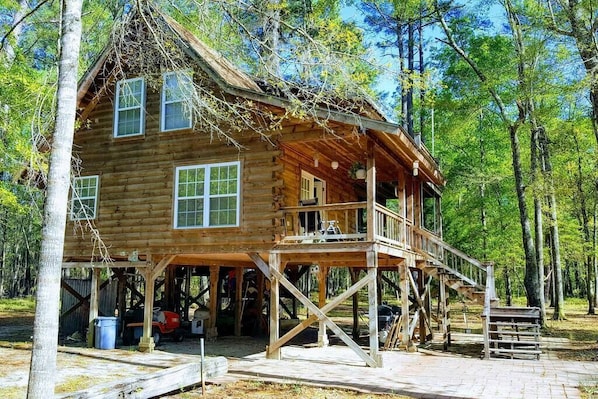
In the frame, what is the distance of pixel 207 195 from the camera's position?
43.6 feet

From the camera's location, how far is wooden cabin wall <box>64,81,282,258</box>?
41.4ft

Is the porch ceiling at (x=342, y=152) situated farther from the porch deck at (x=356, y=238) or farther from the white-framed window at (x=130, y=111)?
the white-framed window at (x=130, y=111)

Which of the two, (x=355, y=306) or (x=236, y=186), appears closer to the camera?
(x=236, y=186)

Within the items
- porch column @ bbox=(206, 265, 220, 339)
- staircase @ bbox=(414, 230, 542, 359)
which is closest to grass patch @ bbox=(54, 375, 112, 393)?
porch column @ bbox=(206, 265, 220, 339)

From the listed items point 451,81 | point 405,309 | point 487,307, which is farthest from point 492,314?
point 451,81

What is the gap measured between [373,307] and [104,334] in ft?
25.0

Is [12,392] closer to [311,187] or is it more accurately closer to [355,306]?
[311,187]

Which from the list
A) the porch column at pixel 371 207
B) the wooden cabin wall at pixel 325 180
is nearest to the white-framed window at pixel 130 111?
the wooden cabin wall at pixel 325 180

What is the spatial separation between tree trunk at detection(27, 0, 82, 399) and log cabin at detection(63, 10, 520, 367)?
468 cm

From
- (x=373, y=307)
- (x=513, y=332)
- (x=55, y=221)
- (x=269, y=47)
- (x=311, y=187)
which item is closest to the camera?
(x=55, y=221)

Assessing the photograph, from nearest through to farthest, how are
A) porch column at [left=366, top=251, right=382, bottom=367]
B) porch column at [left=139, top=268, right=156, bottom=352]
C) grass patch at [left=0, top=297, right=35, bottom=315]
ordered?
1. porch column at [left=366, top=251, right=382, bottom=367]
2. porch column at [left=139, top=268, right=156, bottom=352]
3. grass patch at [left=0, top=297, right=35, bottom=315]

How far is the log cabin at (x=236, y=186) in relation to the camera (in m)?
11.8

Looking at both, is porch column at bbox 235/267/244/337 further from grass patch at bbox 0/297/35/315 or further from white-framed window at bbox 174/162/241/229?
grass patch at bbox 0/297/35/315

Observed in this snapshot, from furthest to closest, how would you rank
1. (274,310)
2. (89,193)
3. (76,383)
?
(89,193) < (274,310) < (76,383)
